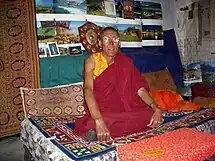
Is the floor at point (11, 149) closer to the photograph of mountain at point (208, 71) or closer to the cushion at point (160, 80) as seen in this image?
the cushion at point (160, 80)

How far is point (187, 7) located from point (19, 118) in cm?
298

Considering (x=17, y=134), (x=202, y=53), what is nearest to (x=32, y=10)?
(x=17, y=134)

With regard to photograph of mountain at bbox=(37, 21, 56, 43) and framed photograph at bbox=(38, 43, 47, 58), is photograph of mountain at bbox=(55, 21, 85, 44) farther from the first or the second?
framed photograph at bbox=(38, 43, 47, 58)

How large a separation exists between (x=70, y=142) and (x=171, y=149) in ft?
2.54

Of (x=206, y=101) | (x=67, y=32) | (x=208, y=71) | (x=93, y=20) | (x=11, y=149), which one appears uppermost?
(x=93, y=20)

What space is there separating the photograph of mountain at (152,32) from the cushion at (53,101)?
4.84 feet

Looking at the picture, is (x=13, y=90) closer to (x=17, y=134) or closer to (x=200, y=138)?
(x=17, y=134)

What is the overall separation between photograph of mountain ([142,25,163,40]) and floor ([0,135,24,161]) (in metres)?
2.27

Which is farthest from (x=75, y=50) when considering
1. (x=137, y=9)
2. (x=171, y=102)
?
(x=171, y=102)

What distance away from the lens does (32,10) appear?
2963 millimetres

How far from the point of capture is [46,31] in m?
3.04

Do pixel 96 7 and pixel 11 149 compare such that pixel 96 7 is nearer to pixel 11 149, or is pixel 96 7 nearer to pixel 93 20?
pixel 93 20

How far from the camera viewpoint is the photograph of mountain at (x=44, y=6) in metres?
2.97

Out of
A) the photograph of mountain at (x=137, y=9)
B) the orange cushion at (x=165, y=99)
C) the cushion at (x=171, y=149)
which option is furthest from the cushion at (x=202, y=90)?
the cushion at (x=171, y=149)
